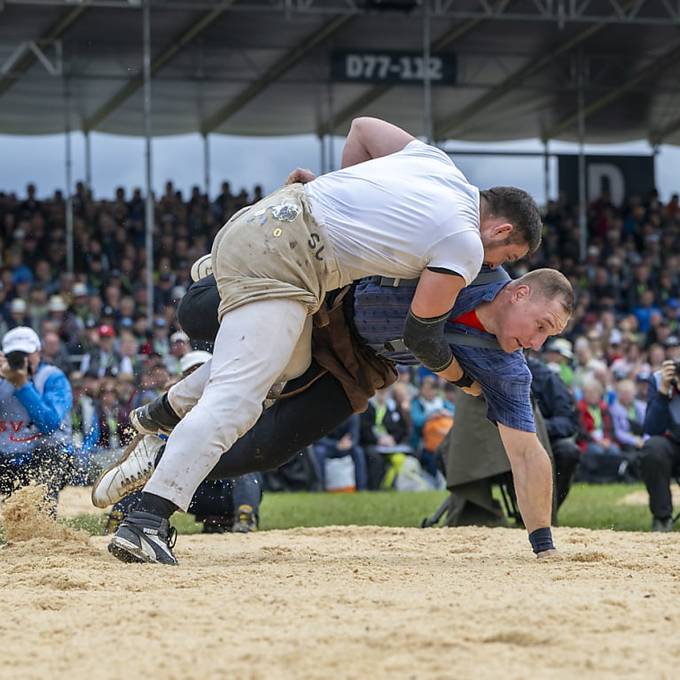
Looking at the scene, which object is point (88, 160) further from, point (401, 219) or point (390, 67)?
point (401, 219)

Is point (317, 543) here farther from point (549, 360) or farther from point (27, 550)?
point (549, 360)

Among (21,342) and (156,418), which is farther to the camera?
(21,342)

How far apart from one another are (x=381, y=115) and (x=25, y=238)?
27.8 ft

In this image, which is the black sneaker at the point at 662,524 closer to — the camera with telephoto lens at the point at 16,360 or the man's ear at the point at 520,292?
the man's ear at the point at 520,292

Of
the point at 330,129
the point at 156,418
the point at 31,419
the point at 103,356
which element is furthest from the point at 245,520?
the point at 330,129

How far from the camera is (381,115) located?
26297 millimetres

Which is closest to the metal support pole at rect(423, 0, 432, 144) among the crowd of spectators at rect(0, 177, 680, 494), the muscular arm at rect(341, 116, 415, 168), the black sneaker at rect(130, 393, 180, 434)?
the crowd of spectators at rect(0, 177, 680, 494)

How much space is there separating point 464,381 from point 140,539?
1.74 metres

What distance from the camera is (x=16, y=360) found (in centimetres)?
888

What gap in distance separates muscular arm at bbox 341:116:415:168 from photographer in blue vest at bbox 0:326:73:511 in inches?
136

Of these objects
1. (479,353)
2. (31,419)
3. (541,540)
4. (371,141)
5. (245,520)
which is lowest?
(245,520)

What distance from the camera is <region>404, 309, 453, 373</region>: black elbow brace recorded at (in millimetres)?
5289

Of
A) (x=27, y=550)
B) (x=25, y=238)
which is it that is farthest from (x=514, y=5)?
(x=27, y=550)

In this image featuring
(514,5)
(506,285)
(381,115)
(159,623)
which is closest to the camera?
(159,623)
